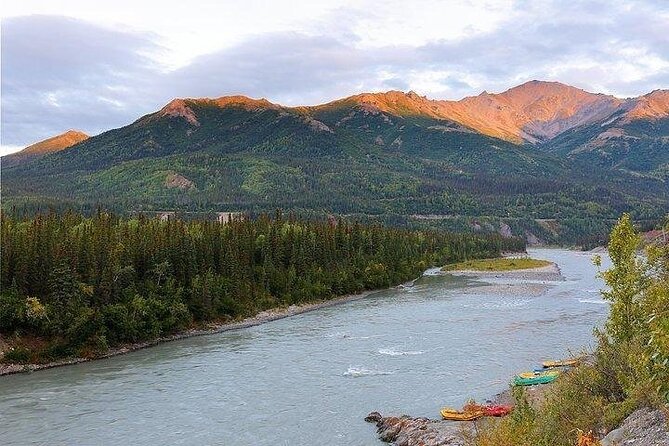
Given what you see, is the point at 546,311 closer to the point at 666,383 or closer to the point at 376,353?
the point at 376,353

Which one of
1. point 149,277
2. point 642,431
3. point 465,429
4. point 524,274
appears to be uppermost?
point 149,277

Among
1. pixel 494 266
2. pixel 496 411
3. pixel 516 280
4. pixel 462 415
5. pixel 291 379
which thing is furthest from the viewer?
pixel 494 266

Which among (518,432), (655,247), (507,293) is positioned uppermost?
(655,247)

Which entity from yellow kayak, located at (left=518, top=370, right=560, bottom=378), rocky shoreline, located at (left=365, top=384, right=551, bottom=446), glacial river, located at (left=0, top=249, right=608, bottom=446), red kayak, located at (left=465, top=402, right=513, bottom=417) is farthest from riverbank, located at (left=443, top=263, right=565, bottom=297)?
rocky shoreline, located at (left=365, top=384, right=551, bottom=446)

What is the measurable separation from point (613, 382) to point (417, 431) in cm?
1517

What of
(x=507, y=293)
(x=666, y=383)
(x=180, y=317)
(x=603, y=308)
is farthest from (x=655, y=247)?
(x=507, y=293)

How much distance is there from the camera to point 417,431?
142ft

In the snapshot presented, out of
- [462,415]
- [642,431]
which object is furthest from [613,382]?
[462,415]

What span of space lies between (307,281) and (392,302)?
53.3 feet

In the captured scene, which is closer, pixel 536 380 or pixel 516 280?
pixel 536 380

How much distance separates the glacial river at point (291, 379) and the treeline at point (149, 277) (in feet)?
18.2

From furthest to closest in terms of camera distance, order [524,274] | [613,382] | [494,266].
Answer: [494,266] < [524,274] < [613,382]

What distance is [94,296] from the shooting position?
80250mm

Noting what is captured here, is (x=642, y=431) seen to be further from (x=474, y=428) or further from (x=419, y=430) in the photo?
(x=419, y=430)
